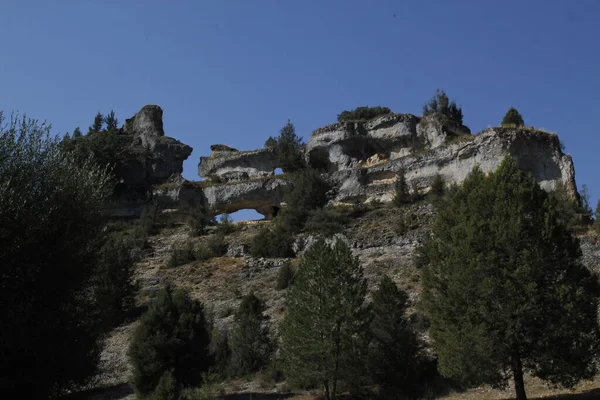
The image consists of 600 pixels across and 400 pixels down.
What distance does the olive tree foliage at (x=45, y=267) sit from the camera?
46.3 feet

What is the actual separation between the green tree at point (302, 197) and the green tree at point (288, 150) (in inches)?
153

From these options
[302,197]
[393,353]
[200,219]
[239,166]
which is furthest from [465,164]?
[393,353]

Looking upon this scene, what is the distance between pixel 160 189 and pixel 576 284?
3620 centimetres

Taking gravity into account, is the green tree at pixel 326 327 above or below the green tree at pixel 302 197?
below

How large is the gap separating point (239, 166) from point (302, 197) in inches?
465

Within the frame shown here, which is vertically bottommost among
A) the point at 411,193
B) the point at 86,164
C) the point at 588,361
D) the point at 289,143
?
the point at 588,361

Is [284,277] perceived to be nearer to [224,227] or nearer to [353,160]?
[224,227]

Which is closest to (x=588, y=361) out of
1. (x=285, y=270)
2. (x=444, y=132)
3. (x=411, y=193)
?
(x=285, y=270)

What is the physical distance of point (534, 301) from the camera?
1595 cm

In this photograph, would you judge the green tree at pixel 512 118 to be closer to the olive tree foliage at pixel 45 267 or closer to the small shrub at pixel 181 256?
the small shrub at pixel 181 256

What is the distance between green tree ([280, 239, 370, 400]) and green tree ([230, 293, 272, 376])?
276 cm

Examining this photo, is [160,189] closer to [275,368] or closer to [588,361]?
[275,368]

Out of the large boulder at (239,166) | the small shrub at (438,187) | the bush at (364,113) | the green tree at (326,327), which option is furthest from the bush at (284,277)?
the bush at (364,113)

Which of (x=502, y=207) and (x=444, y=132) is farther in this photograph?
(x=444, y=132)
